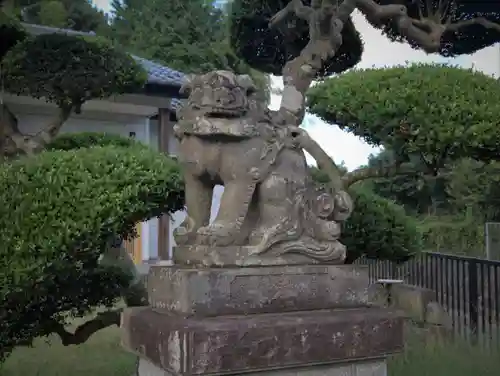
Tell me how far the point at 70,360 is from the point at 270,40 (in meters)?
4.42

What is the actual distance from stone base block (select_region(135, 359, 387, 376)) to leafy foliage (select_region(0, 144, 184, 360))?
0.90 m

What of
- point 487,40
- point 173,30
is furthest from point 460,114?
point 173,30

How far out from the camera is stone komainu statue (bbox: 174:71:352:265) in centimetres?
327

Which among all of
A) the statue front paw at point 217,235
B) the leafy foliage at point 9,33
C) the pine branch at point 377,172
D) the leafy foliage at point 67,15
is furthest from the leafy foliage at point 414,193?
the statue front paw at point 217,235

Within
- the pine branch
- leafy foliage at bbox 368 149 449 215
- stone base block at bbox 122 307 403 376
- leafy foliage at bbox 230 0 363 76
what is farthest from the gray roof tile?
leafy foliage at bbox 368 149 449 215

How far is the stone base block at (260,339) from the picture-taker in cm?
282

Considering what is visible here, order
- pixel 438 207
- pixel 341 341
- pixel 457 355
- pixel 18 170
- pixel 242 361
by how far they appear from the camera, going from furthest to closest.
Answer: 1. pixel 438 207
2. pixel 457 355
3. pixel 18 170
4. pixel 341 341
5. pixel 242 361

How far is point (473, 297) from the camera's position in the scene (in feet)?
24.7

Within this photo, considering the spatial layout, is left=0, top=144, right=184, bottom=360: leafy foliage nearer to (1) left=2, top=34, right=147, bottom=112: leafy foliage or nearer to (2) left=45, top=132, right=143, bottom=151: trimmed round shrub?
(1) left=2, top=34, right=147, bottom=112: leafy foliage

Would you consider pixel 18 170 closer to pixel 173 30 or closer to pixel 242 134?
pixel 242 134

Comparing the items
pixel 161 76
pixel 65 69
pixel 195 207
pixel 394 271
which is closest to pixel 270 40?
pixel 65 69

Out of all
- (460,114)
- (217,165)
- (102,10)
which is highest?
(102,10)

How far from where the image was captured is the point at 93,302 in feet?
16.5

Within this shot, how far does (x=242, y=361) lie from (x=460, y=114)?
2.85 m
